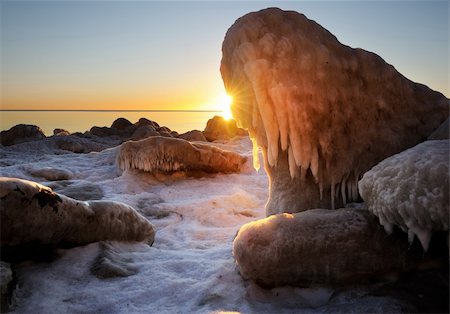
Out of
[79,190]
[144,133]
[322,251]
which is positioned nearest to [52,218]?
[322,251]

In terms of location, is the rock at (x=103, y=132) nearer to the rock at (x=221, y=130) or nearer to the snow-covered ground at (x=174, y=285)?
the rock at (x=221, y=130)

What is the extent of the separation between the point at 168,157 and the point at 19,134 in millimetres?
11243

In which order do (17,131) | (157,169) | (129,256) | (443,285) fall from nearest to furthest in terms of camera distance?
(443,285) → (129,256) → (157,169) → (17,131)

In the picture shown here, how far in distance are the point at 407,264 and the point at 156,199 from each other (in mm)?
4523

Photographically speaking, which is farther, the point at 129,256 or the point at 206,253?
the point at 206,253

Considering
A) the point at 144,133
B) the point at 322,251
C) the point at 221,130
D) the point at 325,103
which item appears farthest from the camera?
the point at 221,130

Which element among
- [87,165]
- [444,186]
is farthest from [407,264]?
Answer: [87,165]

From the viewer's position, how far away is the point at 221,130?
18.6 meters

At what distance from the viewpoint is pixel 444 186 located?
82.7 inches

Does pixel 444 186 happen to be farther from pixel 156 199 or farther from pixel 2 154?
pixel 2 154

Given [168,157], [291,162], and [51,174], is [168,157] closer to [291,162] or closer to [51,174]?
[51,174]

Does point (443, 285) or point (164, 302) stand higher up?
point (443, 285)

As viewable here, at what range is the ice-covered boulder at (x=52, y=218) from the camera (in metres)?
2.84

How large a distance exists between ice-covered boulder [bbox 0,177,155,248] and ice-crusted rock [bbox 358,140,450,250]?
7.52 feet
